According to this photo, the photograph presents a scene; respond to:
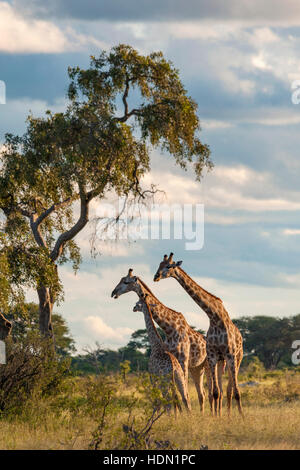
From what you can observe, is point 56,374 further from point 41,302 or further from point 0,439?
point 41,302

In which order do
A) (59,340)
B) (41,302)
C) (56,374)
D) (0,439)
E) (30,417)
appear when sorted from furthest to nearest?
1. (59,340)
2. (41,302)
3. (56,374)
4. (30,417)
5. (0,439)

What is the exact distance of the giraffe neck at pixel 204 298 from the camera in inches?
611

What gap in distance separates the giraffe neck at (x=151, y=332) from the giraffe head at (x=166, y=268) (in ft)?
2.21

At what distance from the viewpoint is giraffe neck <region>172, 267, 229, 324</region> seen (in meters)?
15.5

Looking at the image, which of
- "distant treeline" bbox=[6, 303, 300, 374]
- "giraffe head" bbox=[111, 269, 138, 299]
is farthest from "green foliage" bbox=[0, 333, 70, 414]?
"distant treeline" bbox=[6, 303, 300, 374]

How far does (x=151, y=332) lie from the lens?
14961 millimetres

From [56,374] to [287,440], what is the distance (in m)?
5.67

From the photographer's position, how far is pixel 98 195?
20844 millimetres

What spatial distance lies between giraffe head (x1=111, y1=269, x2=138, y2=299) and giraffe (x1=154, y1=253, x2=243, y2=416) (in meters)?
0.62

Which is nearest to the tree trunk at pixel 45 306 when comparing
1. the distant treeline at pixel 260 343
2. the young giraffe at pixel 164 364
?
the young giraffe at pixel 164 364

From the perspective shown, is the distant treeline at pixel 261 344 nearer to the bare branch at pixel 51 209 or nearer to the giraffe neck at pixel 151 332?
the bare branch at pixel 51 209

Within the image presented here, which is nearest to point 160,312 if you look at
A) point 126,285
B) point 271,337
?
point 126,285

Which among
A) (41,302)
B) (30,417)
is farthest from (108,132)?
(30,417)

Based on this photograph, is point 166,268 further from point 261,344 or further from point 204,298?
point 261,344
